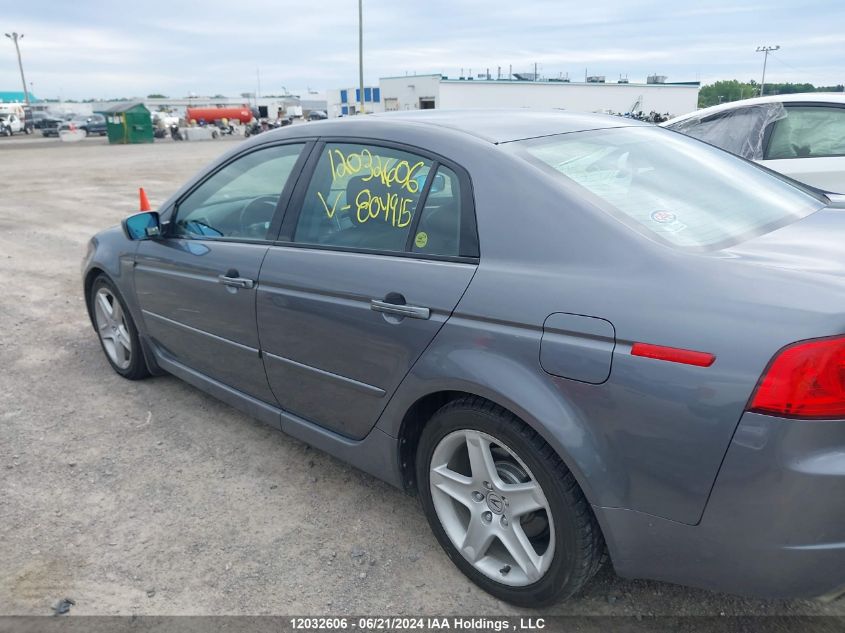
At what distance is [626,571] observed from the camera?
1963 mm

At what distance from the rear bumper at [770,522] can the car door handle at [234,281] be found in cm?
190

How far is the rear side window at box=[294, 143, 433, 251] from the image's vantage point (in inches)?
98.0

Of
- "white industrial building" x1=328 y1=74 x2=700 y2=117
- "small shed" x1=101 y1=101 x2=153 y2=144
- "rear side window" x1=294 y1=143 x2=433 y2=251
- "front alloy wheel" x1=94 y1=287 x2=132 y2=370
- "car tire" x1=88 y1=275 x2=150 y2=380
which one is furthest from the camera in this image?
"white industrial building" x1=328 y1=74 x2=700 y2=117

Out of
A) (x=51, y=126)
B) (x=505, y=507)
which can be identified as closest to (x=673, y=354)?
(x=505, y=507)

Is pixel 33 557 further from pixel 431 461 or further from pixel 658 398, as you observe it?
pixel 658 398

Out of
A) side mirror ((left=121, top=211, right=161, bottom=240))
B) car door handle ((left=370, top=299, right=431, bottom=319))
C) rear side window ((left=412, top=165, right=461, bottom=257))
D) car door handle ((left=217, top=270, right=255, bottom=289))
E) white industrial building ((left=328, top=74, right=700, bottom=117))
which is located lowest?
car door handle ((left=217, top=270, right=255, bottom=289))

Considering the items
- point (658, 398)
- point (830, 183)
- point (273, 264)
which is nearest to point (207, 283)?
point (273, 264)

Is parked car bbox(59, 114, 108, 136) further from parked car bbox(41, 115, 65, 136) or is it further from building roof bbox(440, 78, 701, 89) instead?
building roof bbox(440, 78, 701, 89)

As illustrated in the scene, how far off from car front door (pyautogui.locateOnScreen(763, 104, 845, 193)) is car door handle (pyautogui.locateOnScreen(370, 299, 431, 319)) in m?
4.48

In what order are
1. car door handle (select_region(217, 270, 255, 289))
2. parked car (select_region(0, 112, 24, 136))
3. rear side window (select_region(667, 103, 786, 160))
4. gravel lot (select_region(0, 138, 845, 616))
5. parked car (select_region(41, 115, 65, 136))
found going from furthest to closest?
1. parked car (select_region(41, 115, 65, 136))
2. parked car (select_region(0, 112, 24, 136))
3. rear side window (select_region(667, 103, 786, 160))
4. car door handle (select_region(217, 270, 255, 289))
5. gravel lot (select_region(0, 138, 845, 616))

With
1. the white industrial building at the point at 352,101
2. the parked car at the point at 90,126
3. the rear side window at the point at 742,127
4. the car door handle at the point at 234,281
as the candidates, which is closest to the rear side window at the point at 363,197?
the car door handle at the point at 234,281

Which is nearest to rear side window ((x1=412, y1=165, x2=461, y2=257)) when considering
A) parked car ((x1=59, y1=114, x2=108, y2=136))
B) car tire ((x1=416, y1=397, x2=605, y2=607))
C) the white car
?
car tire ((x1=416, y1=397, x2=605, y2=607))

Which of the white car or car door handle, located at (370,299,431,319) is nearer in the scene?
car door handle, located at (370,299,431,319)

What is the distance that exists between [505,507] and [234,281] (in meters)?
1.63
